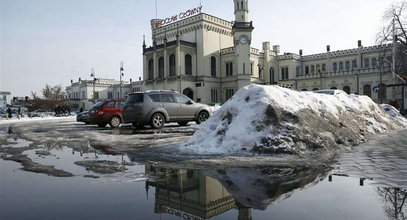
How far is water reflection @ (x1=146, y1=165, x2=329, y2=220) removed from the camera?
3.44 metres

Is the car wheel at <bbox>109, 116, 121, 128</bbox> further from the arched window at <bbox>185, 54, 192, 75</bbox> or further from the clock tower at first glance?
the arched window at <bbox>185, 54, 192, 75</bbox>

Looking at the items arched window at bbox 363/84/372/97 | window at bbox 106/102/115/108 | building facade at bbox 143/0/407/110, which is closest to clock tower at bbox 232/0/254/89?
building facade at bbox 143/0/407/110

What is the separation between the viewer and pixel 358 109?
36.7 feet

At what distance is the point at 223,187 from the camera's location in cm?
421

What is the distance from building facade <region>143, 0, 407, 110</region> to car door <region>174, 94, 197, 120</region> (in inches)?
1201

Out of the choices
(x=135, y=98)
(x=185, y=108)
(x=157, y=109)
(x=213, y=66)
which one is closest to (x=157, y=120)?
(x=157, y=109)

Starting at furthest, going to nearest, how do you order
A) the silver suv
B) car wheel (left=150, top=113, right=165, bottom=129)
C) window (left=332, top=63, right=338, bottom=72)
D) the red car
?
window (left=332, top=63, right=338, bottom=72) < the red car < car wheel (left=150, top=113, right=165, bottom=129) < the silver suv

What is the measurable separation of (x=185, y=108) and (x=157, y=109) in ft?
5.42

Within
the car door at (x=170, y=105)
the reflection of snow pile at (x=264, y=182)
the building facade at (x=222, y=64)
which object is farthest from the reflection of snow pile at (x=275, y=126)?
the building facade at (x=222, y=64)

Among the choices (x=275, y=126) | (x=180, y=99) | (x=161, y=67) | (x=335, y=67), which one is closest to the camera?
(x=275, y=126)

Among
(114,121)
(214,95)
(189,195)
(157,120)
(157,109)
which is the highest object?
(214,95)

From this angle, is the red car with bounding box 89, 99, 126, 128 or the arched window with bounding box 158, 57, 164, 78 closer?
the red car with bounding box 89, 99, 126, 128

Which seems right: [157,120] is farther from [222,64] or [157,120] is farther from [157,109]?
[222,64]

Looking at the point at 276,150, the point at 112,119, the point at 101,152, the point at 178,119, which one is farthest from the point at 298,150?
the point at 112,119
